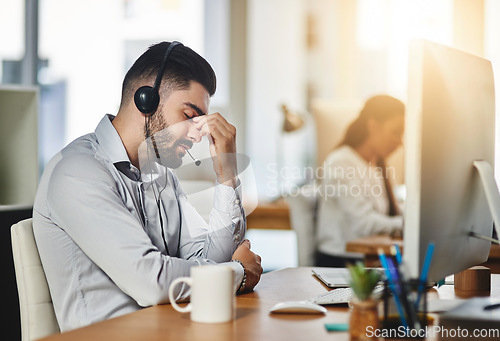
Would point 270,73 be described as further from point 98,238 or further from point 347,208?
point 98,238

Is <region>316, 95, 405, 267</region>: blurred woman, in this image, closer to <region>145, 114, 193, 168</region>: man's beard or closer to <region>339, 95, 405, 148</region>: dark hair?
<region>339, 95, 405, 148</region>: dark hair

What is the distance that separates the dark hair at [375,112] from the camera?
2.88 metres

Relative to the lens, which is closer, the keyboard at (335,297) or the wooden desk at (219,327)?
the wooden desk at (219,327)

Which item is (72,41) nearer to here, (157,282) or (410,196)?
(157,282)

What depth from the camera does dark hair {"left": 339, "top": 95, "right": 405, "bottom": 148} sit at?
2.88 m

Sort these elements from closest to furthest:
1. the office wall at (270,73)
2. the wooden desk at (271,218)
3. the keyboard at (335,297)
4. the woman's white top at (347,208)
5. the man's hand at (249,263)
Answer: the keyboard at (335,297), the man's hand at (249,263), the woman's white top at (347,208), the wooden desk at (271,218), the office wall at (270,73)

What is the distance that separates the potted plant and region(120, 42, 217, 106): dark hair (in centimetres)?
66

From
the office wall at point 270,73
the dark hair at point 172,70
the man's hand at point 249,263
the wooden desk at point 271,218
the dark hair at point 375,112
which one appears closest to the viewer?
the man's hand at point 249,263

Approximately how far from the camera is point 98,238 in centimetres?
111

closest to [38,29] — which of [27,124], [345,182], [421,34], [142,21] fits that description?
[142,21]

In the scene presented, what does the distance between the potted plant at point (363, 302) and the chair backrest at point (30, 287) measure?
63 cm

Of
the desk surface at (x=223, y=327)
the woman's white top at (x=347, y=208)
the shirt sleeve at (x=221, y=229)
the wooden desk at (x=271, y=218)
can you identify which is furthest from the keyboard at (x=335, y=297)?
the wooden desk at (x=271, y=218)

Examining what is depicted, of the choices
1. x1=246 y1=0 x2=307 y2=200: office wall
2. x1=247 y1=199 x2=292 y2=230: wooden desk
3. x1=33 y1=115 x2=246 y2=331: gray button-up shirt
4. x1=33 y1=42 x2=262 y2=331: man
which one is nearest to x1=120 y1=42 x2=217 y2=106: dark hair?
x1=33 y1=42 x2=262 y2=331: man

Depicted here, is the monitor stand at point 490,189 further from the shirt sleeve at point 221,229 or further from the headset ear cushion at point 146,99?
the headset ear cushion at point 146,99
